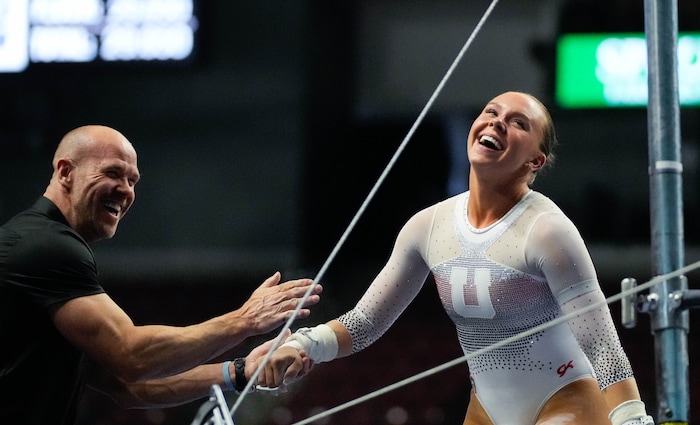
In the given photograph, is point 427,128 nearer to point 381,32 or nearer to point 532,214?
point 381,32

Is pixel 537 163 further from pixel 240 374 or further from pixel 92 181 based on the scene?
pixel 92 181

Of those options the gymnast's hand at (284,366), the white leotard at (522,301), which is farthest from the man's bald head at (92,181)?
the white leotard at (522,301)

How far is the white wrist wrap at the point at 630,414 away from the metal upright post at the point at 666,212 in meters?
0.04

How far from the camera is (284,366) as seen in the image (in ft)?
8.15

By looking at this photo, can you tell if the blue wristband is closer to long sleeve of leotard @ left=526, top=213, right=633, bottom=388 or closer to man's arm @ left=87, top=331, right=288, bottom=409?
man's arm @ left=87, top=331, right=288, bottom=409

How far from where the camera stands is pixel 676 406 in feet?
7.18

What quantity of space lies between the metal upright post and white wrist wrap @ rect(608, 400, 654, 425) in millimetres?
44

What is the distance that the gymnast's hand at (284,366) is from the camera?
2480mm

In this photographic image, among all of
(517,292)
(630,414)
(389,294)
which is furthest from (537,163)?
(630,414)

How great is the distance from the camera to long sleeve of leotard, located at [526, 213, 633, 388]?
7.34 ft

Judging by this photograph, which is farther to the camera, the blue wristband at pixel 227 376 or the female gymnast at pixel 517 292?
the blue wristband at pixel 227 376

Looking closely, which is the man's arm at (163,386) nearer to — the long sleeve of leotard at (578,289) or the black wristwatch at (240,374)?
the black wristwatch at (240,374)

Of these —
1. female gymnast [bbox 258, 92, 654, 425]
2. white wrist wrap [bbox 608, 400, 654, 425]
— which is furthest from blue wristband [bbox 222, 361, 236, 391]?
white wrist wrap [bbox 608, 400, 654, 425]

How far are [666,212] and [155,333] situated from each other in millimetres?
1169
